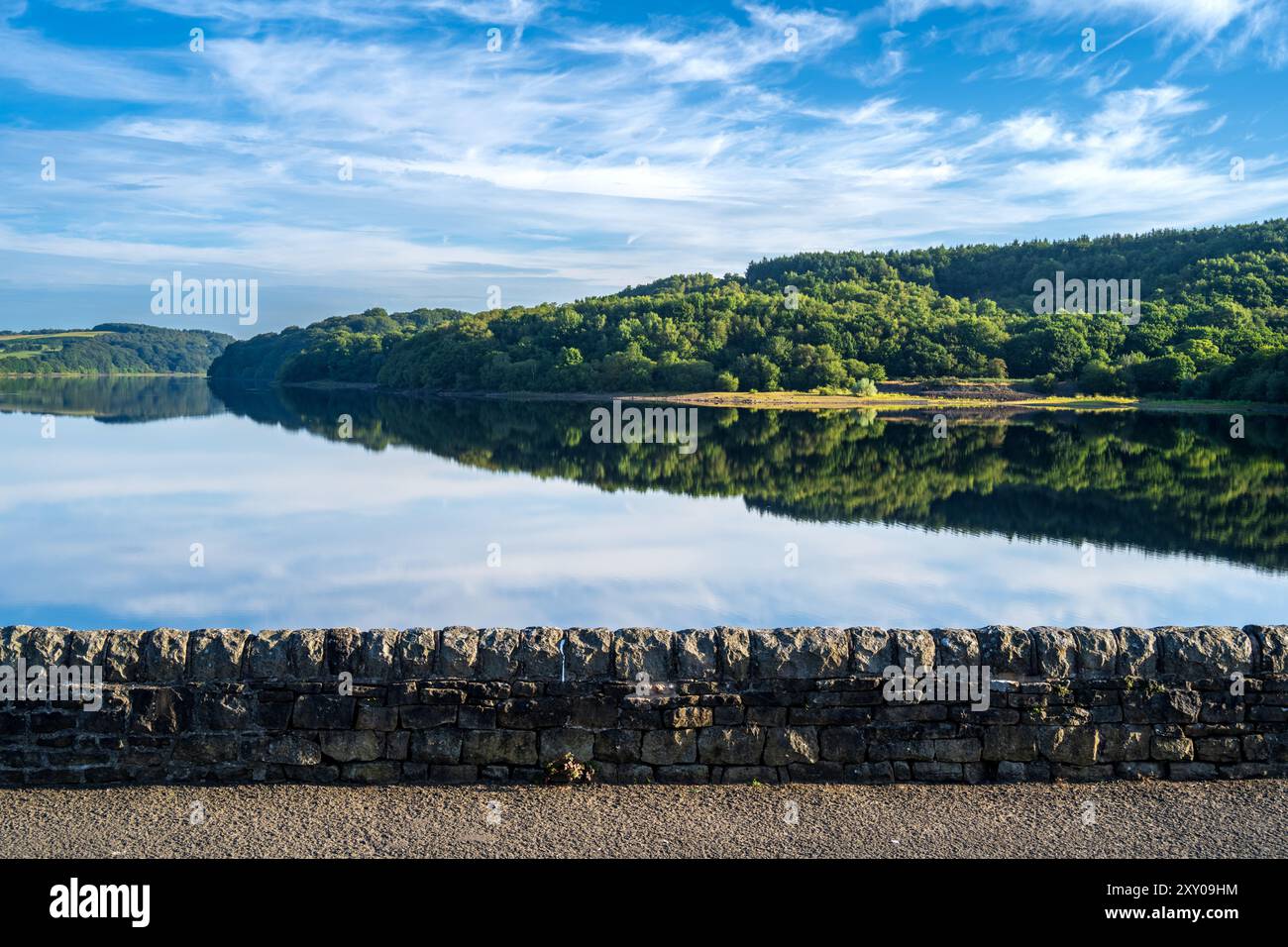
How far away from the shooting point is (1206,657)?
243 inches

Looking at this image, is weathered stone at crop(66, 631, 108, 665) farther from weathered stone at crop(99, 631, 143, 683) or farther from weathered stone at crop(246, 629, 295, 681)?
weathered stone at crop(246, 629, 295, 681)

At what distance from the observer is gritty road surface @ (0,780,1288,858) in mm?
5367

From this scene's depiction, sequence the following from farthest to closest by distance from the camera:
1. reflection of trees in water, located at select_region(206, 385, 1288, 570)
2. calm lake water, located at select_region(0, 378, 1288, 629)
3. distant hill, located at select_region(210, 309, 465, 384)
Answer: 1. distant hill, located at select_region(210, 309, 465, 384)
2. reflection of trees in water, located at select_region(206, 385, 1288, 570)
3. calm lake water, located at select_region(0, 378, 1288, 629)

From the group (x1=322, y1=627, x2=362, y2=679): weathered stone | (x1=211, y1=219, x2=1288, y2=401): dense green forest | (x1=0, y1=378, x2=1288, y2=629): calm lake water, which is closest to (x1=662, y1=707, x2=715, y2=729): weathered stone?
(x1=322, y1=627, x2=362, y2=679): weathered stone

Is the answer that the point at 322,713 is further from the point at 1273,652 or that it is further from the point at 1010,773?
the point at 1273,652

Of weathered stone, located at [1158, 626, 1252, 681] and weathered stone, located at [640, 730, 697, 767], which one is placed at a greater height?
weathered stone, located at [1158, 626, 1252, 681]

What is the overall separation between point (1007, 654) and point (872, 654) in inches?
32.6

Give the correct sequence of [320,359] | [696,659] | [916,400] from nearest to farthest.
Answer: [696,659] < [916,400] < [320,359]

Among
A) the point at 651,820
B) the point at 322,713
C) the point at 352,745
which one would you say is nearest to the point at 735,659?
the point at 651,820

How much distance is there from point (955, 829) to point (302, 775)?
3723 millimetres

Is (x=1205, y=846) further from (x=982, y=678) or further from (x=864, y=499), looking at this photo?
(x=864, y=499)

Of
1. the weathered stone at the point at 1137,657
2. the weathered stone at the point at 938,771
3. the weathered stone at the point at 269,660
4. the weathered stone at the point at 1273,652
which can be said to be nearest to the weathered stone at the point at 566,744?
the weathered stone at the point at 269,660

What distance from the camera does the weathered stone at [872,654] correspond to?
6160 mm

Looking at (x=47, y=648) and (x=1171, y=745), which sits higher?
(x=47, y=648)
